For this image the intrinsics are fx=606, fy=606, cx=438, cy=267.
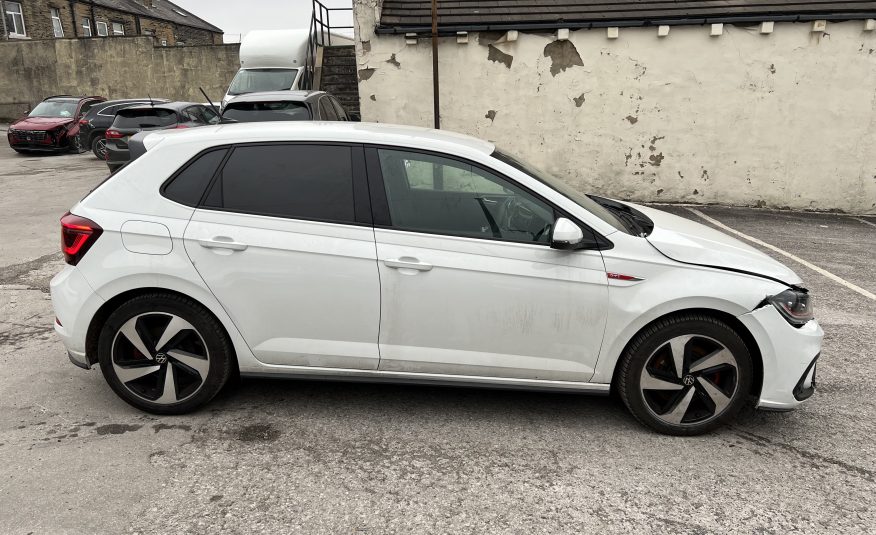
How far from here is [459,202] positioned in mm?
3334

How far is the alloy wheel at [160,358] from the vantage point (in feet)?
11.0

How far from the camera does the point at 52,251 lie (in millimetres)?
7145

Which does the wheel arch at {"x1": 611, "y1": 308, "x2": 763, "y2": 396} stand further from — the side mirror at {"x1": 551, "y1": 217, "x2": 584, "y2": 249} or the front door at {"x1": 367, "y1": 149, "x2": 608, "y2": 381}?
the side mirror at {"x1": 551, "y1": 217, "x2": 584, "y2": 249}

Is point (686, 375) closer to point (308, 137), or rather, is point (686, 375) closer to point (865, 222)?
point (308, 137)

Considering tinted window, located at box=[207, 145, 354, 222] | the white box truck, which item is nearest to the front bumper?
tinted window, located at box=[207, 145, 354, 222]

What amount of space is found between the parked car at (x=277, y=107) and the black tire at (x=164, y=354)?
19.6 ft

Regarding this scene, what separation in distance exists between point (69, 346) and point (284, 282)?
1333 mm

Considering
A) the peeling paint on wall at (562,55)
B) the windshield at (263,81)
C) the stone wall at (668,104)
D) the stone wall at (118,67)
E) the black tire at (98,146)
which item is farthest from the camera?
the stone wall at (118,67)

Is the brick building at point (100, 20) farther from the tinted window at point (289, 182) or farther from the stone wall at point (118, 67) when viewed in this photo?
the tinted window at point (289, 182)

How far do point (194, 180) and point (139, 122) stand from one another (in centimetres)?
1069

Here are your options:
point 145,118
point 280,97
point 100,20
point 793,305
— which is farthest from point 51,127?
point 100,20

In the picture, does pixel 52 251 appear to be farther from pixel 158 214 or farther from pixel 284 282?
pixel 284 282

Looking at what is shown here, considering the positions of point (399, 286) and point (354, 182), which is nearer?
point (399, 286)

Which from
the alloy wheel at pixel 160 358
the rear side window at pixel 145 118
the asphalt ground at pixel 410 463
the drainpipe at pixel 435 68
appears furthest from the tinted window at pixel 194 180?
the rear side window at pixel 145 118
